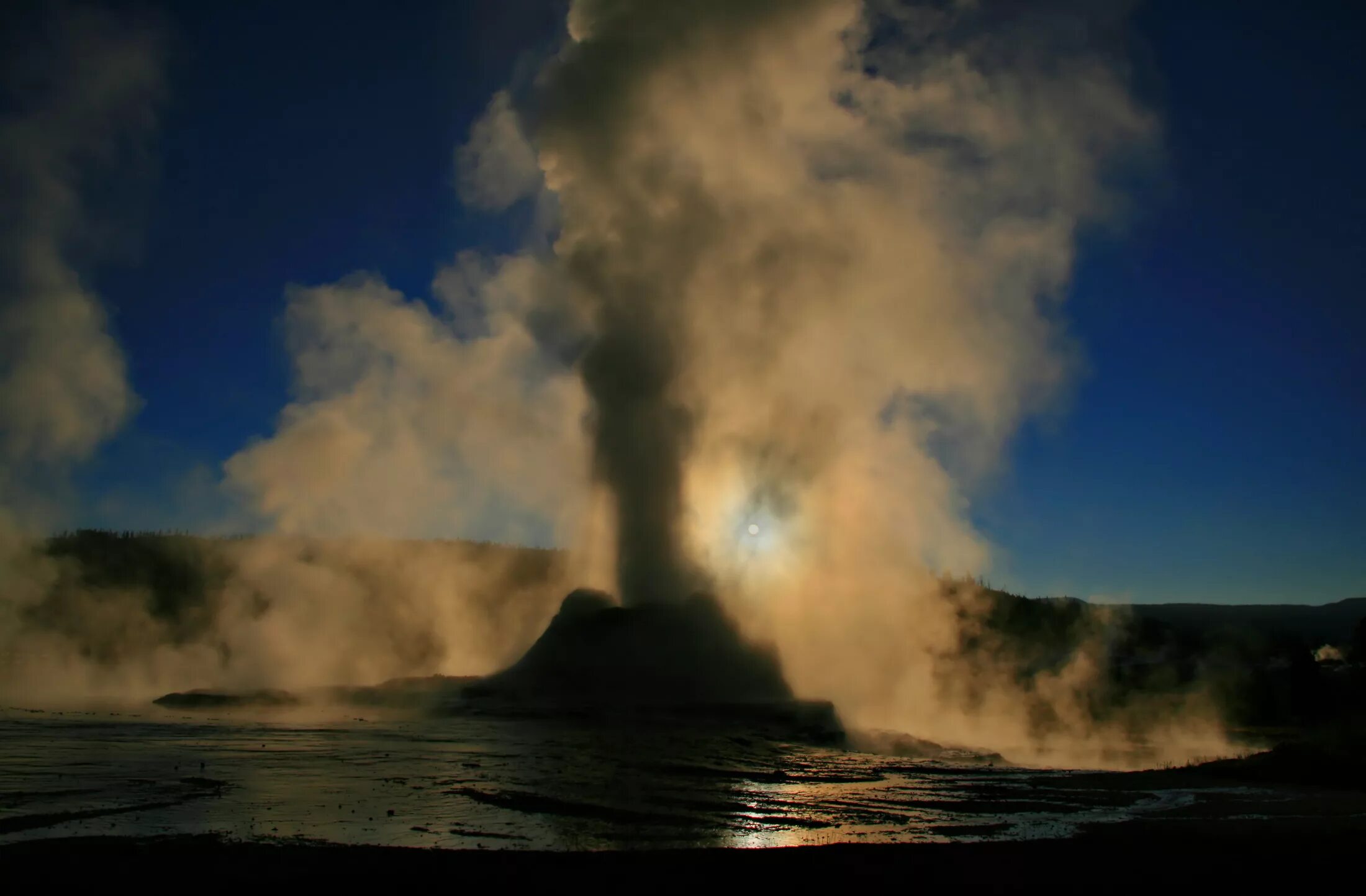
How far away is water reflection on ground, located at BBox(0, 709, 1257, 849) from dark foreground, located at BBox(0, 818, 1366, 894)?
813mm

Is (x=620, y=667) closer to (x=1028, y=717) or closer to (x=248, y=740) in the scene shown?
(x=248, y=740)

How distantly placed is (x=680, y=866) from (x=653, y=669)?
19259 mm

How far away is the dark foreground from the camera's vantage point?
767cm

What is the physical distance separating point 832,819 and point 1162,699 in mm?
42393

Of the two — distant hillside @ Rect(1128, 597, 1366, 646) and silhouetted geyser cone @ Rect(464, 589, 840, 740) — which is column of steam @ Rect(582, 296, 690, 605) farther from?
distant hillside @ Rect(1128, 597, 1366, 646)

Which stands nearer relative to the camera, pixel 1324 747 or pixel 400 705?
pixel 1324 747

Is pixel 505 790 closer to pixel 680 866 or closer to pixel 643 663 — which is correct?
pixel 680 866

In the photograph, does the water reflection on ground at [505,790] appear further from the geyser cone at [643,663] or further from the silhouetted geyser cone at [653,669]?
the geyser cone at [643,663]

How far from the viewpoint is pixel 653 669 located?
90.5 feet

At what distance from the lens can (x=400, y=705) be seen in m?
26.6

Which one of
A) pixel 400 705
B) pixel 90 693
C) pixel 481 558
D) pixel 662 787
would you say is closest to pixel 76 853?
pixel 662 787

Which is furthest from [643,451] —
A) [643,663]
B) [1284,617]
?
[1284,617]

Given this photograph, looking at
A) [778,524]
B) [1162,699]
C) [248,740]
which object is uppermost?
[778,524]

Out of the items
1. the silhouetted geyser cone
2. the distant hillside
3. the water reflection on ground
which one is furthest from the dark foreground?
the distant hillside
